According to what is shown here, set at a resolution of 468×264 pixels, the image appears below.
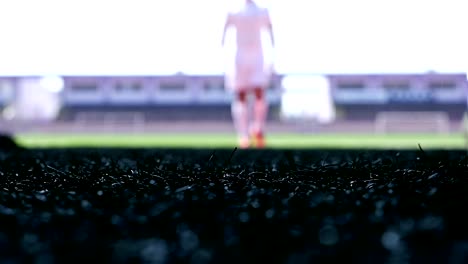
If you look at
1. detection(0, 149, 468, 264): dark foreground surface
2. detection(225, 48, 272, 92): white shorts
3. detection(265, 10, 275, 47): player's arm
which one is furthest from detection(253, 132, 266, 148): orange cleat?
detection(0, 149, 468, 264): dark foreground surface

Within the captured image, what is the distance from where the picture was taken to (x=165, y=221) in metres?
0.31

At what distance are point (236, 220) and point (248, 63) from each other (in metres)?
4.08

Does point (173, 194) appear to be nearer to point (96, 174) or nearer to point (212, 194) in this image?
point (212, 194)

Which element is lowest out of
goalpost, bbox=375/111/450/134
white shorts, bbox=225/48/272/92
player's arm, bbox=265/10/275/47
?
goalpost, bbox=375/111/450/134

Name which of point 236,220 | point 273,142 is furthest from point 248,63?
point 236,220

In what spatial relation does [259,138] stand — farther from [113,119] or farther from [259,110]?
[113,119]

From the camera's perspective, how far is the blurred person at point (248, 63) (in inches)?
168

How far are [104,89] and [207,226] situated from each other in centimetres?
2785

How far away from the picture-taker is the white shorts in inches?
171

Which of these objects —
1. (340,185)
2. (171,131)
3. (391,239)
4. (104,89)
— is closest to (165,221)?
(391,239)

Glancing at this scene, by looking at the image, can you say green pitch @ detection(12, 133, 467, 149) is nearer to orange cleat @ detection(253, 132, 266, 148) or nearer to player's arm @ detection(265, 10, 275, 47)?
orange cleat @ detection(253, 132, 266, 148)

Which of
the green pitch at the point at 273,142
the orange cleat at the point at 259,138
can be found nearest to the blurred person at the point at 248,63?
the orange cleat at the point at 259,138

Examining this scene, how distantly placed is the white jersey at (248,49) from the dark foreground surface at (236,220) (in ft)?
12.4

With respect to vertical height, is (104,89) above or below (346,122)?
above
